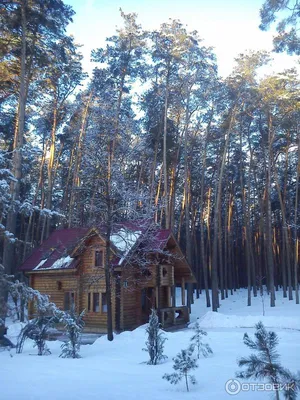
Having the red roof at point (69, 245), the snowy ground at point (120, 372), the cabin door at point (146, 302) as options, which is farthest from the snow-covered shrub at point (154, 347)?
the cabin door at point (146, 302)

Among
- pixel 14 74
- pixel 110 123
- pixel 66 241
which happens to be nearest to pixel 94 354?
pixel 66 241

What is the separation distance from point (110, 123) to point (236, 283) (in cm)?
2882

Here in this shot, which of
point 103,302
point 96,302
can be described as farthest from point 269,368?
Answer: point 96,302

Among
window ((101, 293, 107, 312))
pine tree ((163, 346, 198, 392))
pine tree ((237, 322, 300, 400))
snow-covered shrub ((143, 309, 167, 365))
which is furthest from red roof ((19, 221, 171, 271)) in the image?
pine tree ((237, 322, 300, 400))

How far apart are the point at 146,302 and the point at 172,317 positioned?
210 centimetres

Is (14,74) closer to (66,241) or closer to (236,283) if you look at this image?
(66,241)

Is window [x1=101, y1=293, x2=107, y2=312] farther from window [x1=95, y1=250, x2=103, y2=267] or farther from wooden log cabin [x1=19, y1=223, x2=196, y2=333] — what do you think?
window [x1=95, y1=250, x2=103, y2=267]

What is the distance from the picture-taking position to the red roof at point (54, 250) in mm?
22959

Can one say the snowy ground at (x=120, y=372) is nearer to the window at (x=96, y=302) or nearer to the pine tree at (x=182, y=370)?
the pine tree at (x=182, y=370)

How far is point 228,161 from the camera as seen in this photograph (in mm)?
35438

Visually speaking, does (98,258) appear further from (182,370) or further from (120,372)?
(182,370)

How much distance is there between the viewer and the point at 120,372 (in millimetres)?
9758

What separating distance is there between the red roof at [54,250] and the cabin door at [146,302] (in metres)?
4.90

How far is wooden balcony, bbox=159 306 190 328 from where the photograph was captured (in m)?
21.1
